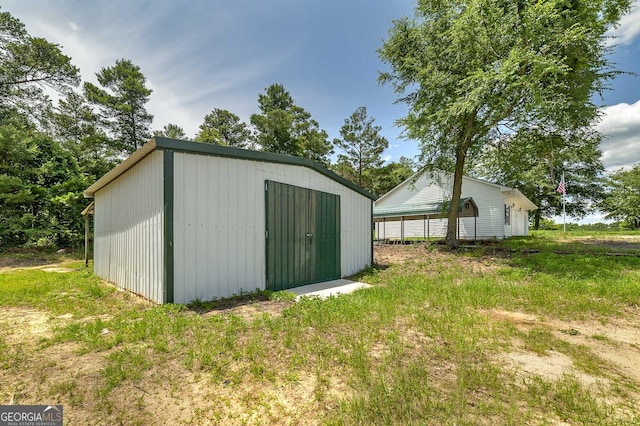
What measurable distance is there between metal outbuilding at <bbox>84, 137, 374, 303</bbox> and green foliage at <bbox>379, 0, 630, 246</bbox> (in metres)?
6.82

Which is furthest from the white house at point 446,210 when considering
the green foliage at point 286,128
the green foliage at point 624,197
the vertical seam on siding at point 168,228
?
the green foliage at point 624,197

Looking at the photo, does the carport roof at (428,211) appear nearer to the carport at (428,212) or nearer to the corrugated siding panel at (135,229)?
the carport at (428,212)

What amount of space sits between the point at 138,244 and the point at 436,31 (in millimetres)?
12977

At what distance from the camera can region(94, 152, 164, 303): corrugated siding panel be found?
445cm

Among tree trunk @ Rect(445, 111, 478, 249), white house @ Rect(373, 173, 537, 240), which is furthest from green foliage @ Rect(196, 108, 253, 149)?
tree trunk @ Rect(445, 111, 478, 249)

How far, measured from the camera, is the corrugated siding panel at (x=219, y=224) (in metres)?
4.35

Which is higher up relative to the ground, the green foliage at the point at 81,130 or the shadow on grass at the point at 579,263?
the green foliage at the point at 81,130

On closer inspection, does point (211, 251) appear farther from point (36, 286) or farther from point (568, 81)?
point (568, 81)

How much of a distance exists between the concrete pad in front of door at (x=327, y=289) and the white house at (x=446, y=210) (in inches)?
354

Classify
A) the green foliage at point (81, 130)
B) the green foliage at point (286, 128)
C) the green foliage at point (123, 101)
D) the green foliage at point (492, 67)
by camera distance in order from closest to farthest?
the green foliage at point (492, 67), the green foliage at point (81, 130), the green foliage at point (123, 101), the green foliage at point (286, 128)

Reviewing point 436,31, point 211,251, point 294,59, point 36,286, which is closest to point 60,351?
point 211,251

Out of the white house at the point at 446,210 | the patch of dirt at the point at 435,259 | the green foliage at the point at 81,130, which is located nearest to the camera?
the patch of dirt at the point at 435,259

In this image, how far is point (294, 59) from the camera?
10805mm

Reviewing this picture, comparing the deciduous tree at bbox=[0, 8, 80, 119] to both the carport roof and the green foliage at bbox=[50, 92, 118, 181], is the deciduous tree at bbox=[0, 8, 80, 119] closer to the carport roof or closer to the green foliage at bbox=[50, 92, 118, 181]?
the green foliage at bbox=[50, 92, 118, 181]
